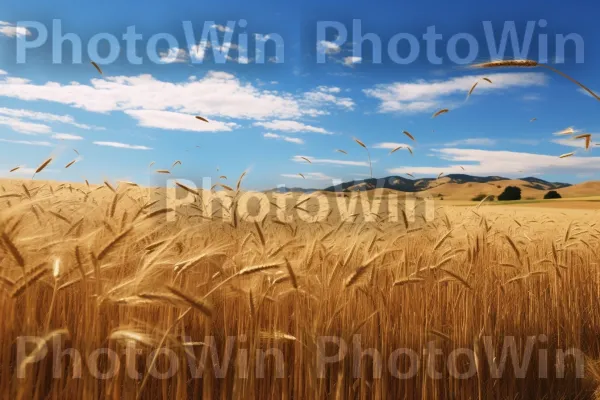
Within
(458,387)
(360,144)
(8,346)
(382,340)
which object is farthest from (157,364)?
(360,144)

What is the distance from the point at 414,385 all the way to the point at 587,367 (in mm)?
1479

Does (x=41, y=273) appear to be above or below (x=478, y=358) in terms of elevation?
above

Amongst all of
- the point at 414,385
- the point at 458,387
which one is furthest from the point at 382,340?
the point at 458,387

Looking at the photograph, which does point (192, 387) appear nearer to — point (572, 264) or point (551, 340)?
point (551, 340)

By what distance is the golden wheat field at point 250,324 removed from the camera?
1.46 m

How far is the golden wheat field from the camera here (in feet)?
4.77

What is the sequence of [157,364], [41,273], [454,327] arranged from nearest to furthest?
[41,273]
[157,364]
[454,327]

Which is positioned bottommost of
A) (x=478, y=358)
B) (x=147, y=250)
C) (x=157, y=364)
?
(x=478, y=358)

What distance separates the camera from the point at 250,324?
2.02m

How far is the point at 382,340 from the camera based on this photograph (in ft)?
7.39

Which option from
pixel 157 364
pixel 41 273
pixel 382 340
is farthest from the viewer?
pixel 382 340

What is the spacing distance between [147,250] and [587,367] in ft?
9.43

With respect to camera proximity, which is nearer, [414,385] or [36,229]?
[36,229]

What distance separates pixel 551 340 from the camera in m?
3.18
